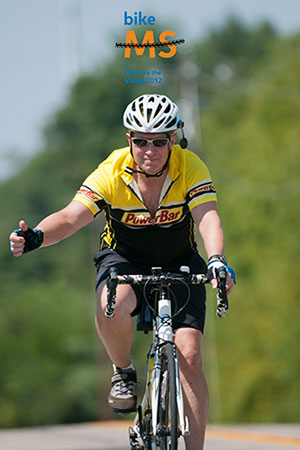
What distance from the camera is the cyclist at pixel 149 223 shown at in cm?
571

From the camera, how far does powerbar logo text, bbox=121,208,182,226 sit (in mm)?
6015

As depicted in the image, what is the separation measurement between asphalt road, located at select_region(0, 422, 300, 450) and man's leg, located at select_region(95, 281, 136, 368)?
270cm

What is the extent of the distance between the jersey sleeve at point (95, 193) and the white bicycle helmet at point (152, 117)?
0.41 m

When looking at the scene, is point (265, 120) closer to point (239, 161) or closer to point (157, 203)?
point (239, 161)

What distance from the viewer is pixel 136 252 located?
6.16 m

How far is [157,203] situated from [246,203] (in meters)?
35.2

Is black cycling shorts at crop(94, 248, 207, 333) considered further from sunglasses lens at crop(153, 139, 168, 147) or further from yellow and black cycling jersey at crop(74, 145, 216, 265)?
sunglasses lens at crop(153, 139, 168, 147)

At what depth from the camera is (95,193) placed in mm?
5945

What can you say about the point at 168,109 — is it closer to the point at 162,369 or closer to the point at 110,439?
the point at 162,369

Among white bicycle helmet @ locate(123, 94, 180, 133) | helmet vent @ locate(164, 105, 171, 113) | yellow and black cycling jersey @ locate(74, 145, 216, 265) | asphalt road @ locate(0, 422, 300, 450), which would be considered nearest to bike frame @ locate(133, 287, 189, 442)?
yellow and black cycling jersey @ locate(74, 145, 216, 265)

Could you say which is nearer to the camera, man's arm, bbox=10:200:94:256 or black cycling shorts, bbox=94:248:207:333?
man's arm, bbox=10:200:94:256

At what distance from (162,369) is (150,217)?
111 centimetres

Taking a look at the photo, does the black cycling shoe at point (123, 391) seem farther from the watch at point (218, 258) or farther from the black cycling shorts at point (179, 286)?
the watch at point (218, 258)

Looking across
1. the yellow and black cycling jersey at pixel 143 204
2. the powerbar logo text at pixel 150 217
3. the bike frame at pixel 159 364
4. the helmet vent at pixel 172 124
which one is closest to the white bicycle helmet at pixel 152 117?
the helmet vent at pixel 172 124
